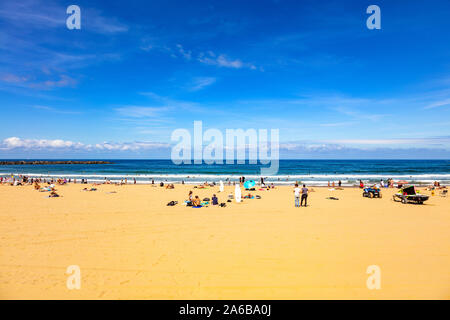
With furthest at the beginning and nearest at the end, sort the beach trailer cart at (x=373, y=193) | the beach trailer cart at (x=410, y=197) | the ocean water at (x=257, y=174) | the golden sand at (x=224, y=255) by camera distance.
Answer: the ocean water at (x=257, y=174) → the beach trailer cart at (x=373, y=193) → the beach trailer cart at (x=410, y=197) → the golden sand at (x=224, y=255)

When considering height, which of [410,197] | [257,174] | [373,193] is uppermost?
[257,174]

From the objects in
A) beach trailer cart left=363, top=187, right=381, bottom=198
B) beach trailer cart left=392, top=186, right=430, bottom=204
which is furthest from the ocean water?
beach trailer cart left=392, top=186, right=430, bottom=204

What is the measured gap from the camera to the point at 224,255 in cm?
762

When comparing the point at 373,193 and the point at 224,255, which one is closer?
the point at 224,255

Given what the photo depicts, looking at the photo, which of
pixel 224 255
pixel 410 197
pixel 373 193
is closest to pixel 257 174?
pixel 373 193

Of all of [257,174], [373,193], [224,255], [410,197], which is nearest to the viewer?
[224,255]

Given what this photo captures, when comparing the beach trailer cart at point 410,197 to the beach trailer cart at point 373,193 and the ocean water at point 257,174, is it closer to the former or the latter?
the beach trailer cart at point 373,193

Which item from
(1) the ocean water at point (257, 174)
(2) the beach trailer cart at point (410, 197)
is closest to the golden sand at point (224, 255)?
(2) the beach trailer cart at point (410, 197)

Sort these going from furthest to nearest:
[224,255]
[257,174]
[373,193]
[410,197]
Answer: [257,174]
[373,193]
[410,197]
[224,255]

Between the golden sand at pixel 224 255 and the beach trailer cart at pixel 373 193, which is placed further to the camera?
the beach trailer cart at pixel 373 193

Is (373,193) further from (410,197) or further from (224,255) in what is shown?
(224,255)

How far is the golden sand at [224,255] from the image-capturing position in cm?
566

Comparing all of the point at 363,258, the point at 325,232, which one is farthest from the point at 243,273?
the point at 325,232
